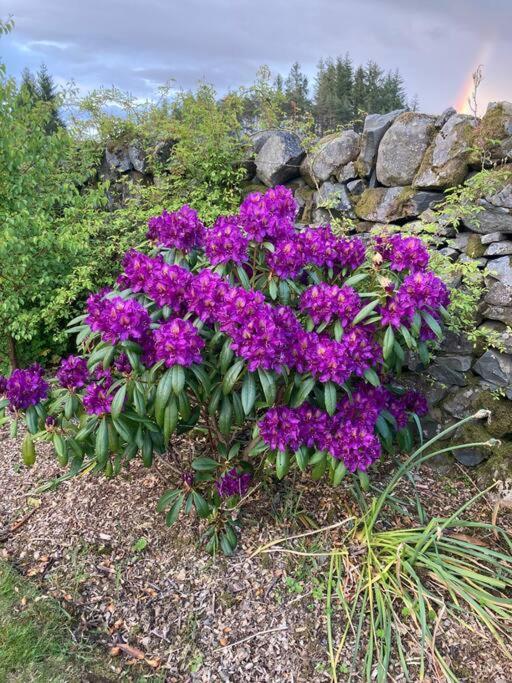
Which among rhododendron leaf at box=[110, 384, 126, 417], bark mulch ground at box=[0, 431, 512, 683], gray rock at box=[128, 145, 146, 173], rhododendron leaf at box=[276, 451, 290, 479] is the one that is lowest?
bark mulch ground at box=[0, 431, 512, 683]

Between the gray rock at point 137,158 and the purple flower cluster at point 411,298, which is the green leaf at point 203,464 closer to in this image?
the purple flower cluster at point 411,298

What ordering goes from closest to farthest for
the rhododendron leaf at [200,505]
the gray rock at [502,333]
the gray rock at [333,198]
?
the rhododendron leaf at [200,505], the gray rock at [502,333], the gray rock at [333,198]

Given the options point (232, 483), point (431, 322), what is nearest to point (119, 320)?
point (232, 483)

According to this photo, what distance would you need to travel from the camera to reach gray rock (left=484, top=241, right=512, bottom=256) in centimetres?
276

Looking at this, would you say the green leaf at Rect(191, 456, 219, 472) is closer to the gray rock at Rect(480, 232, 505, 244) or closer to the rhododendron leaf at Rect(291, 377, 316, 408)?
the rhododendron leaf at Rect(291, 377, 316, 408)

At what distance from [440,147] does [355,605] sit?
8.61 ft

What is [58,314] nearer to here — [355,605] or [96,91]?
[96,91]

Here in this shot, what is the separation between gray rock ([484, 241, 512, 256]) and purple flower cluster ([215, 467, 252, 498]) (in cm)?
186

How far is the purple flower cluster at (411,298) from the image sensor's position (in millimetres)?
1779

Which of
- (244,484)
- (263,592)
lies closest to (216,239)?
(244,484)

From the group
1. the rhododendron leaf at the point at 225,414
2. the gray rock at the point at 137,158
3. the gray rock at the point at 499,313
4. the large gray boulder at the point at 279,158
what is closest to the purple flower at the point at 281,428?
the rhododendron leaf at the point at 225,414

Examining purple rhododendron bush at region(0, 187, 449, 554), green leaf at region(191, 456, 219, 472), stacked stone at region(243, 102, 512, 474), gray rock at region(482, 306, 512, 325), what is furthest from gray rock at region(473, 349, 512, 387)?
green leaf at region(191, 456, 219, 472)

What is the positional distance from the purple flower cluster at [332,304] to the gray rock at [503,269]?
1.30 metres

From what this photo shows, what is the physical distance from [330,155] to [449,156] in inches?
35.9
